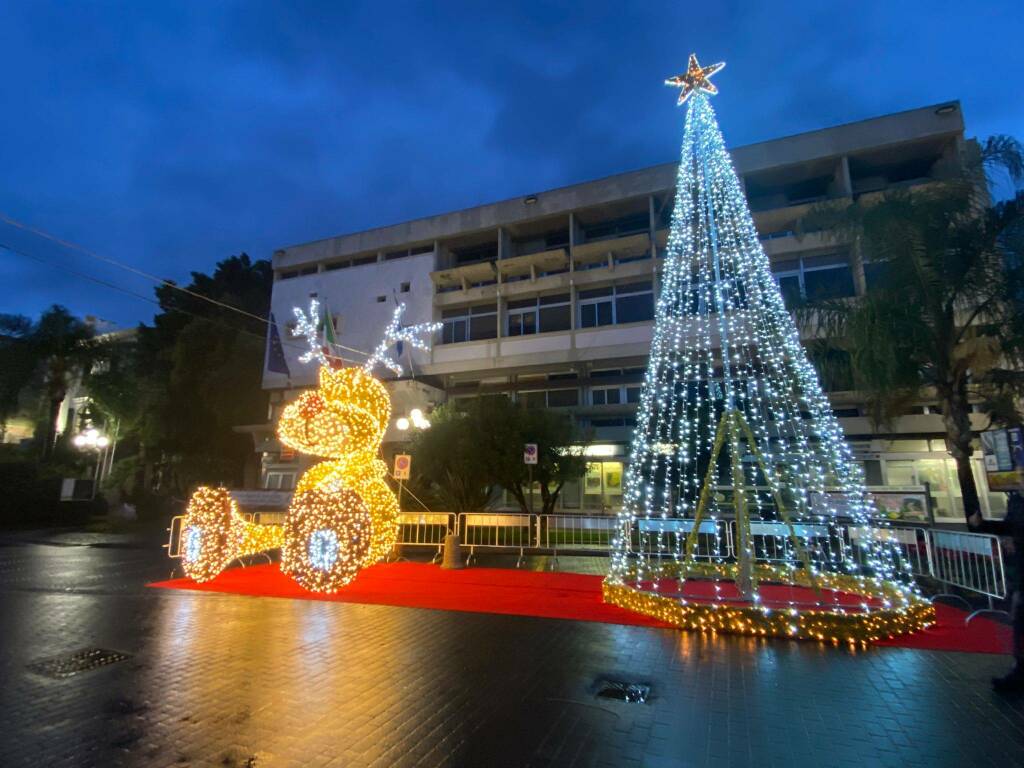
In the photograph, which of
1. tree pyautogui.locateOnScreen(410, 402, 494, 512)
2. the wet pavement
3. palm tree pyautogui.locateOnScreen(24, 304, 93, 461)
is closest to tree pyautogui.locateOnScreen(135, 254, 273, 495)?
palm tree pyautogui.locateOnScreen(24, 304, 93, 461)

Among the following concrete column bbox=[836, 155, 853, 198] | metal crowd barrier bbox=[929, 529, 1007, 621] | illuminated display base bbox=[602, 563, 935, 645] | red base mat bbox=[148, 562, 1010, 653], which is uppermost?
concrete column bbox=[836, 155, 853, 198]

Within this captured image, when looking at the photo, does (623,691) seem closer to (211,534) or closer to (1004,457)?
(1004,457)

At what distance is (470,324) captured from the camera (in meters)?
32.7

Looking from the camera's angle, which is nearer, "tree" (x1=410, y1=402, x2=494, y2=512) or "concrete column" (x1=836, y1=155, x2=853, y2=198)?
"tree" (x1=410, y1=402, x2=494, y2=512)

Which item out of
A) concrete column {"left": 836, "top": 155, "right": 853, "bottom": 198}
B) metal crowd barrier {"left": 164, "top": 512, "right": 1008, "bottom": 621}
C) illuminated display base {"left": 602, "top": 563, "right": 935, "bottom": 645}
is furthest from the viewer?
concrete column {"left": 836, "top": 155, "right": 853, "bottom": 198}

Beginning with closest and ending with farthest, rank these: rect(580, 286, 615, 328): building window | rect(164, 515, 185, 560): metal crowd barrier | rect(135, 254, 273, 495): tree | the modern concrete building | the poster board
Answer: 1. the poster board
2. rect(164, 515, 185, 560): metal crowd barrier
3. the modern concrete building
4. rect(580, 286, 615, 328): building window
5. rect(135, 254, 273, 495): tree

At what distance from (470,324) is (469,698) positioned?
1138 inches

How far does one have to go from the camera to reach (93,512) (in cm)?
2870

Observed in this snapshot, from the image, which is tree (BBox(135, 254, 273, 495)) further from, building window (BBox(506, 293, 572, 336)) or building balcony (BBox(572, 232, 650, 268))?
building balcony (BBox(572, 232, 650, 268))

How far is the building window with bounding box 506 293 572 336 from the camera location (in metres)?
30.6

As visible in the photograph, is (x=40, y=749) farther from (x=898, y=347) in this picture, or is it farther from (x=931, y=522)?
(x=898, y=347)

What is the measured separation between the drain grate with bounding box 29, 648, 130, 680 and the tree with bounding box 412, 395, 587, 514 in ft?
41.0

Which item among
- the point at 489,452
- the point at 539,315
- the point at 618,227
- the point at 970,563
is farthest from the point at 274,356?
the point at 970,563

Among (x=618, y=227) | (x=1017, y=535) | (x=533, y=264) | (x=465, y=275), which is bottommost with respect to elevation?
(x=1017, y=535)
